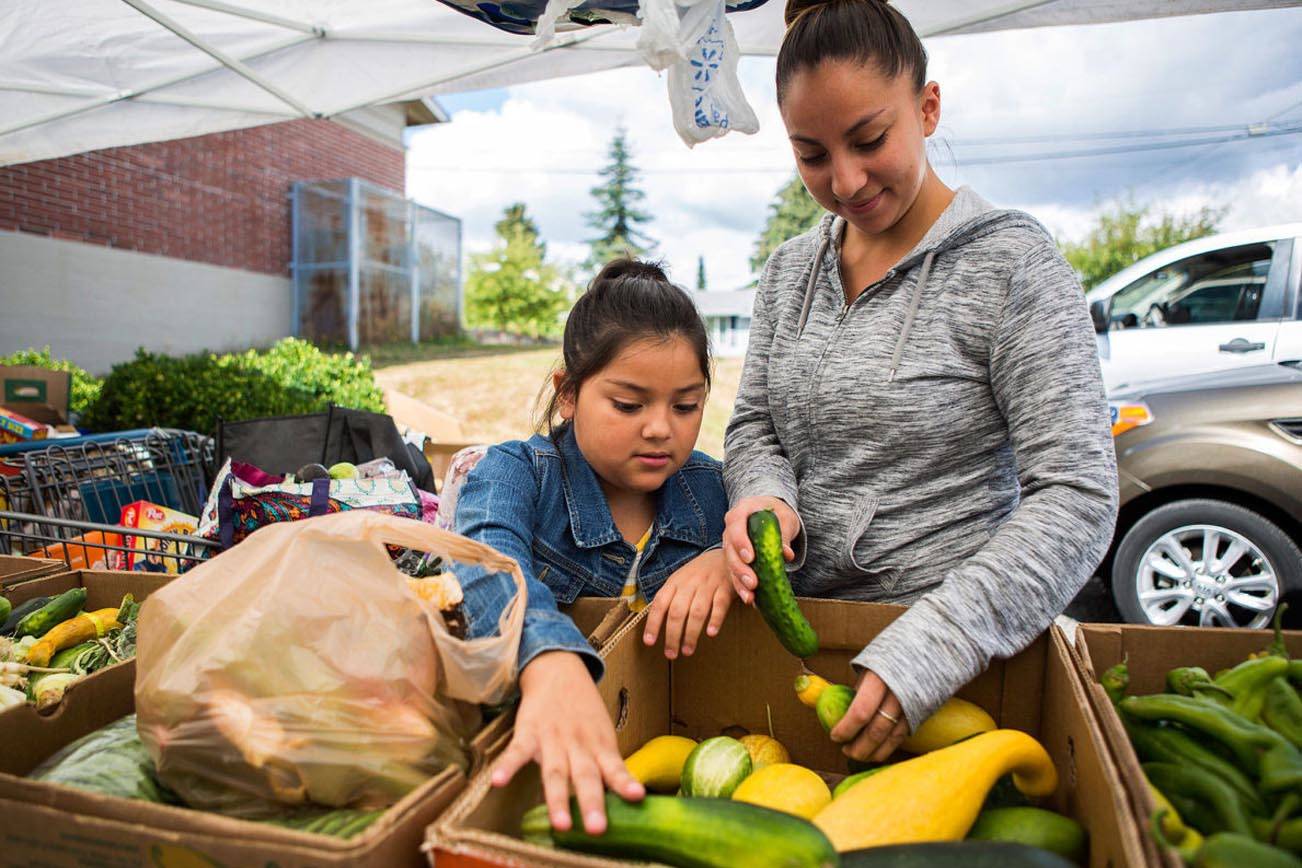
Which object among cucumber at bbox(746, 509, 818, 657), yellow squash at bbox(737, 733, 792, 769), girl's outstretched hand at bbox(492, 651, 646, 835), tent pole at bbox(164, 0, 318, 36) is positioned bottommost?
yellow squash at bbox(737, 733, 792, 769)

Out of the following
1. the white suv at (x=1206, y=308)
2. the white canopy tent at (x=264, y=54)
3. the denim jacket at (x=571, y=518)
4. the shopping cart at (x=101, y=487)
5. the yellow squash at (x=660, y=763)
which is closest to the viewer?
the yellow squash at (x=660, y=763)

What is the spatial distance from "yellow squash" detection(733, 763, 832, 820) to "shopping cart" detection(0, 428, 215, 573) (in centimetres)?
222

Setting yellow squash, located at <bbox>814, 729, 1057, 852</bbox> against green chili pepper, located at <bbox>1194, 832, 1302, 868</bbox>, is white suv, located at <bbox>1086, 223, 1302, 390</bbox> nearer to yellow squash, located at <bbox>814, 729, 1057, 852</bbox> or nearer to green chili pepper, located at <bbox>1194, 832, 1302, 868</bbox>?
yellow squash, located at <bbox>814, 729, 1057, 852</bbox>

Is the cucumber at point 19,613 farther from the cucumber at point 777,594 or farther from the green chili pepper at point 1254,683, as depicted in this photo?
the green chili pepper at point 1254,683

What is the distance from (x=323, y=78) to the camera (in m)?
4.90

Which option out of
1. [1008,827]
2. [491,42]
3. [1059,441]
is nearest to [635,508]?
[1059,441]

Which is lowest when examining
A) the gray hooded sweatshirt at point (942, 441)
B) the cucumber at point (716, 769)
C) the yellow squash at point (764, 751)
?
the yellow squash at point (764, 751)

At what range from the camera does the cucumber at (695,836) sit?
941mm

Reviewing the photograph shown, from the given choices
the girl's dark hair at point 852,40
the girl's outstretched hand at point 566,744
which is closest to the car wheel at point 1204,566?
the girl's dark hair at point 852,40

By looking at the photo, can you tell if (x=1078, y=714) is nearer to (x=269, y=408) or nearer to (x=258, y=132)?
(x=269, y=408)

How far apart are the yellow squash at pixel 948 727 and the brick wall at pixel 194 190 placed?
11575mm

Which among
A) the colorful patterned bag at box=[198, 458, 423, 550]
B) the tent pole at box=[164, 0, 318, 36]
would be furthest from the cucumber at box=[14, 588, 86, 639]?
the tent pole at box=[164, 0, 318, 36]

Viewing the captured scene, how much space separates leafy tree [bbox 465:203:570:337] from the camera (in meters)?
27.9

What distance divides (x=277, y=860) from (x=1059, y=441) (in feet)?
4.23
